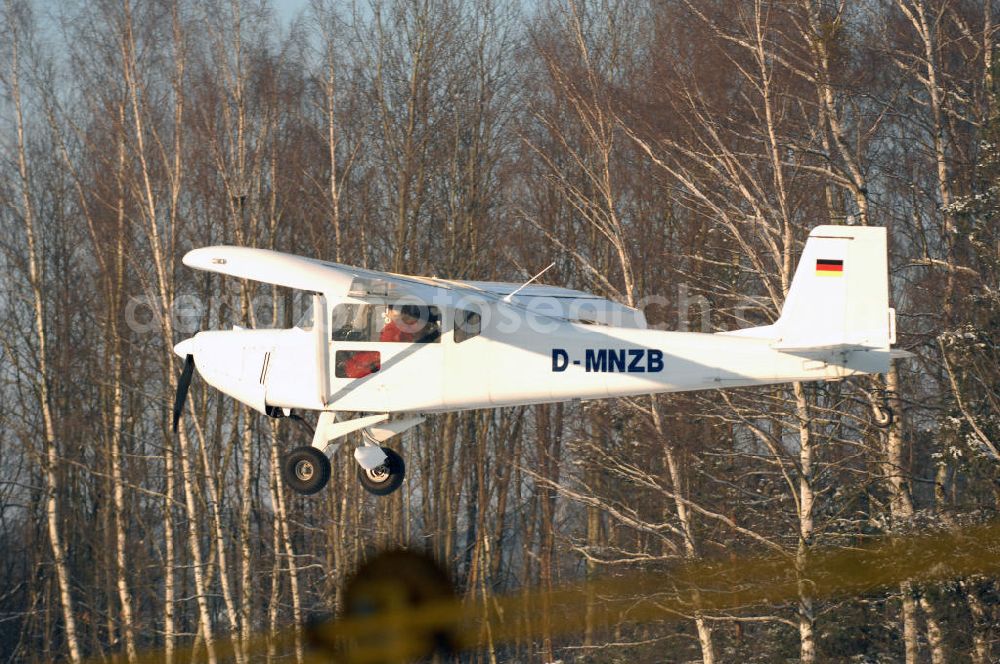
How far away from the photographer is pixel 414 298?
14.2m

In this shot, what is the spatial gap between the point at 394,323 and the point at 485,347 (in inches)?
39.3

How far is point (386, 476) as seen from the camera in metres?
15.5

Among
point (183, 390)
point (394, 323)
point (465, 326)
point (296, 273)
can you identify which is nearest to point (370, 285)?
point (394, 323)

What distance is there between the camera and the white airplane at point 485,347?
1355cm

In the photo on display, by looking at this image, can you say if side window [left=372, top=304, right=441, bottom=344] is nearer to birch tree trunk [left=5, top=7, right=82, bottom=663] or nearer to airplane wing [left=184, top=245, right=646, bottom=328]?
airplane wing [left=184, top=245, right=646, bottom=328]

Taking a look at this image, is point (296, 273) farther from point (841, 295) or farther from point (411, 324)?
point (841, 295)

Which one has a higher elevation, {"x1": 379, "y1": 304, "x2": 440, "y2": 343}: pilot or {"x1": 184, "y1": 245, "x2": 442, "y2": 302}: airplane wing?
{"x1": 184, "y1": 245, "x2": 442, "y2": 302}: airplane wing

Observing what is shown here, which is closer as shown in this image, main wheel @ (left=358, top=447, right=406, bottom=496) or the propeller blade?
main wheel @ (left=358, top=447, right=406, bottom=496)

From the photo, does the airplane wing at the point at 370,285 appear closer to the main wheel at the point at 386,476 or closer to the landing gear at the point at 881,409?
the main wheel at the point at 386,476

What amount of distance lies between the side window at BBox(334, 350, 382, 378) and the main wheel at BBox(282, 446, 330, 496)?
3.86ft

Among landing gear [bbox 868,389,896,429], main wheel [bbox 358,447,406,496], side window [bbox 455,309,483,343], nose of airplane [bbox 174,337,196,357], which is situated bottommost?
main wheel [bbox 358,447,406,496]

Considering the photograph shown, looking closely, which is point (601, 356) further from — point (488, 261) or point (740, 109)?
point (488, 261)

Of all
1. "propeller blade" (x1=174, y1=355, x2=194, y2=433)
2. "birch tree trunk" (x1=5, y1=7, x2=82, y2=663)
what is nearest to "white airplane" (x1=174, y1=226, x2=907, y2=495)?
"propeller blade" (x1=174, y1=355, x2=194, y2=433)

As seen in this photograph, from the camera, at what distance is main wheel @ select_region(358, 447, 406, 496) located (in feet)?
50.5
